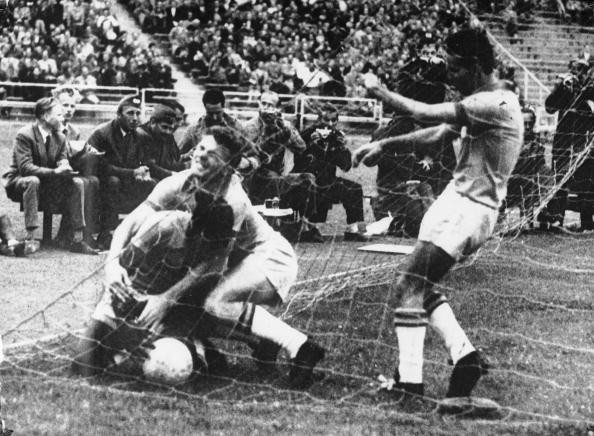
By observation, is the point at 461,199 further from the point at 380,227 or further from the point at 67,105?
the point at 67,105

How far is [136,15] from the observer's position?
10.3 meters

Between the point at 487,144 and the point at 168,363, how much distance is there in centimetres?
178

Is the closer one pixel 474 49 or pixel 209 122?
pixel 474 49

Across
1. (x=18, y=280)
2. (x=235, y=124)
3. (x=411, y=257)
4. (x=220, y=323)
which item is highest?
(x=235, y=124)

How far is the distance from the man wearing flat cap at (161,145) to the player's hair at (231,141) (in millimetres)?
312

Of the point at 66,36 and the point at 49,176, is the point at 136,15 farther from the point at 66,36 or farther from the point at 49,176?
the point at 49,176

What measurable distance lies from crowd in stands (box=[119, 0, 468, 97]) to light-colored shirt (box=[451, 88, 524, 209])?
2.16 ft

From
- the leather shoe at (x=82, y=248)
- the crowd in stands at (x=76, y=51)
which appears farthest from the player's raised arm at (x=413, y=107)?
the crowd in stands at (x=76, y=51)

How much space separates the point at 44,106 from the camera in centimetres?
794

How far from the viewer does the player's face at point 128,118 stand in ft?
20.8

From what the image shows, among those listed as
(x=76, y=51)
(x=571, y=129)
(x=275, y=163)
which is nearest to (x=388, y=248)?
(x=275, y=163)

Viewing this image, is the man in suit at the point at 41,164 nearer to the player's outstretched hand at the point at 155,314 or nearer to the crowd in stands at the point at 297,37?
the crowd in stands at the point at 297,37

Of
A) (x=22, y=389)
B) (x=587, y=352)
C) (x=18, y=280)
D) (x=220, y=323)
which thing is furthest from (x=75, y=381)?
(x=587, y=352)

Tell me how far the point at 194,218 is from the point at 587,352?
2570mm
